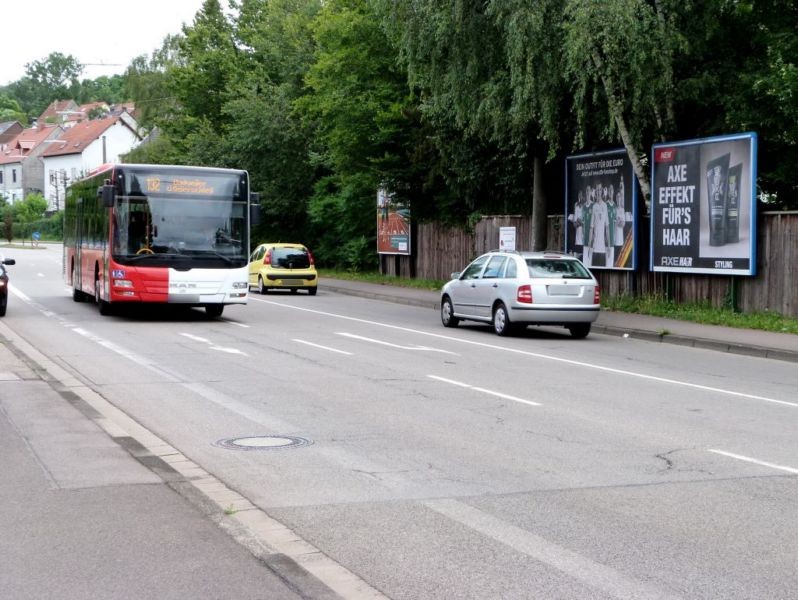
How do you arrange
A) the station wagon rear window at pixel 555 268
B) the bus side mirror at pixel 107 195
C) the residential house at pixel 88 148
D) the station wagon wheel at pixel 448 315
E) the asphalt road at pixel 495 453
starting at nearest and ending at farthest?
1. the asphalt road at pixel 495 453
2. the station wagon rear window at pixel 555 268
3. the bus side mirror at pixel 107 195
4. the station wagon wheel at pixel 448 315
5. the residential house at pixel 88 148

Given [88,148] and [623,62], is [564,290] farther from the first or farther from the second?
[88,148]

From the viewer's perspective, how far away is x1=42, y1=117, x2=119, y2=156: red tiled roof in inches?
4710

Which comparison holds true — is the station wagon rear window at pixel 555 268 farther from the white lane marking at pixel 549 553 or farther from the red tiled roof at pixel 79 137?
the red tiled roof at pixel 79 137

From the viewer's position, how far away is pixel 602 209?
28203 millimetres

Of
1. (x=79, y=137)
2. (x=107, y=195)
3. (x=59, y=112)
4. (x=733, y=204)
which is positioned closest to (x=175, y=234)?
(x=107, y=195)

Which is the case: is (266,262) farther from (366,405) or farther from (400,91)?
(366,405)

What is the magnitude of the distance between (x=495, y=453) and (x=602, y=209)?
20138mm

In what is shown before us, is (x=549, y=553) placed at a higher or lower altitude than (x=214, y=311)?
higher

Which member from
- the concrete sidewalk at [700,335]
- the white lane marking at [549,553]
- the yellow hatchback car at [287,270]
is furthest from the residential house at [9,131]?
the white lane marking at [549,553]

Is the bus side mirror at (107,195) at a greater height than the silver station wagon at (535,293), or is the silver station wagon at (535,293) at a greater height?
the bus side mirror at (107,195)

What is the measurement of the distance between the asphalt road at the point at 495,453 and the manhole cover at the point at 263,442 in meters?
0.10

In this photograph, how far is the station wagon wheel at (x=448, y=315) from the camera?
76.9 ft

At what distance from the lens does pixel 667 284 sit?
26203mm

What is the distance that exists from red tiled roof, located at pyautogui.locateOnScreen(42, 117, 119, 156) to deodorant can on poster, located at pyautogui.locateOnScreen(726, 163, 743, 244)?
341 feet
